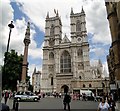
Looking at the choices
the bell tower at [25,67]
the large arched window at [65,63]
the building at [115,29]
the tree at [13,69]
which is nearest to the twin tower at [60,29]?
the large arched window at [65,63]

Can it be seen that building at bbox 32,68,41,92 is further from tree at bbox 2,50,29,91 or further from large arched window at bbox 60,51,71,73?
tree at bbox 2,50,29,91

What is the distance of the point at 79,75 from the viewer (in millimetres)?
62531

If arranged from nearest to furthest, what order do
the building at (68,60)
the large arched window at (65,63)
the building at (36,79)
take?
1. the building at (68,60)
2. the large arched window at (65,63)
3. the building at (36,79)

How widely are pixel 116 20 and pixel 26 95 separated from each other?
1503 centimetres

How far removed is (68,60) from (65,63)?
4.96 feet

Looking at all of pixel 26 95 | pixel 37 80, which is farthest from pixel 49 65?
pixel 37 80

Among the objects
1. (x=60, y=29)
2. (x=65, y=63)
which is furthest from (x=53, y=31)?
(x=65, y=63)

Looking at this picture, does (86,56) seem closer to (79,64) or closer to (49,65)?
(79,64)

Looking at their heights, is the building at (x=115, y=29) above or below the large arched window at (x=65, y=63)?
below

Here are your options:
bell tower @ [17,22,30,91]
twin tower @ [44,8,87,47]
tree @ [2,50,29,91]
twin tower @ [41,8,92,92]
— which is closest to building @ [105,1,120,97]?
bell tower @ [17,22,30,91]

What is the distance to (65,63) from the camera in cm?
6594

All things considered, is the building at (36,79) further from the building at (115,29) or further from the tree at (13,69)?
the building at (115,29)

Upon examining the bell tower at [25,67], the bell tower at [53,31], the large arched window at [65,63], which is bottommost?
the bell tower at [25,67]

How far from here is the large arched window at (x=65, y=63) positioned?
2569 inches
